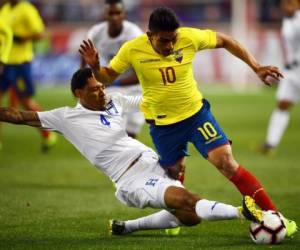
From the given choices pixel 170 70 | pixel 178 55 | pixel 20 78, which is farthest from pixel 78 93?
pixel 20 78

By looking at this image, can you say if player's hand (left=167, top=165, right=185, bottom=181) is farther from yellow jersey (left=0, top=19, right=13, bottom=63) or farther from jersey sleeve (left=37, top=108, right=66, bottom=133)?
yellow jersey (left=0, top=19, right=13, bottom=63)

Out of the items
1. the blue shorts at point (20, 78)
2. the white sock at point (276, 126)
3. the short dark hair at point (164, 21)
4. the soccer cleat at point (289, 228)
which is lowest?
the white sock at point (276, 126)

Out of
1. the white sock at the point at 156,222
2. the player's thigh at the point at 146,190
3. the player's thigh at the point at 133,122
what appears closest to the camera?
the player's thigh at the point at 146,190

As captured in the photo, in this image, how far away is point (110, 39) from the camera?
42.7ft

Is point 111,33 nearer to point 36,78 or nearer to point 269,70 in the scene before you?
point 269,70

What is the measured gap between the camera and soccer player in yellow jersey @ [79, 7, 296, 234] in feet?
28.3

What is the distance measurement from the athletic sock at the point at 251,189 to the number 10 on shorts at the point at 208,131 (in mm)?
427

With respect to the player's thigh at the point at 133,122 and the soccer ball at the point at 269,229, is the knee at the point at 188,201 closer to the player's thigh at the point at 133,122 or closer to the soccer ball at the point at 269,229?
the soccer ball at the point at 269,229

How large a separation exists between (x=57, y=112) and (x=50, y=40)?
999 inches

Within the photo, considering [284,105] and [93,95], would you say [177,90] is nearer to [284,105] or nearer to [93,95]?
[93,95]

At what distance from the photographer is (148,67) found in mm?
8836

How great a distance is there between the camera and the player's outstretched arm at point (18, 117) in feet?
27.5

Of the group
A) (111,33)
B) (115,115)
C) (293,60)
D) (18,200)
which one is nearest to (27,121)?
(115,115)

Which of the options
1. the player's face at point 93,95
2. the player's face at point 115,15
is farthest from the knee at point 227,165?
the player's face at point 115,15
